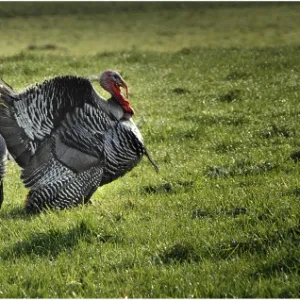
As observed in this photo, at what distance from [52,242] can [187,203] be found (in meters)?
1.76

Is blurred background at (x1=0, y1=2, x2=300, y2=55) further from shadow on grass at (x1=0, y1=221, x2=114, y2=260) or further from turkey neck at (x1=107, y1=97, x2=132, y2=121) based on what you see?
shadow on grass at (x1=0, y1=221, x2=114, y2=260)

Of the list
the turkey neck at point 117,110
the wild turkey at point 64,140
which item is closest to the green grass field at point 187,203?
the wild turkey at point 64,140

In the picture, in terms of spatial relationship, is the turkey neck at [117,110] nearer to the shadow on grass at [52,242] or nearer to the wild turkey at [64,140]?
the wild turkey at [64,140]

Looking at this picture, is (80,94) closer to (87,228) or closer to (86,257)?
(87,228)

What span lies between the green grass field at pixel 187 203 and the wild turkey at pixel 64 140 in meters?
0.37

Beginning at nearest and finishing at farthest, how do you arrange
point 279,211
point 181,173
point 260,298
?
1. point 260,298
2. point 279,211
3. point 181,173

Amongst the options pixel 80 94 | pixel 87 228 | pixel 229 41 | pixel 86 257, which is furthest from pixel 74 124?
pixel 229 41

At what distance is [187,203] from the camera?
8086 mm

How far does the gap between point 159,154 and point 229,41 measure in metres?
22.4

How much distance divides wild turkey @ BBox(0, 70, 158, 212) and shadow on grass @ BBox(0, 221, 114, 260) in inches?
50.4

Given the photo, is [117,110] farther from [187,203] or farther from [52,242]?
[52,242]

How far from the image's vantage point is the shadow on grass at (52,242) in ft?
22.5

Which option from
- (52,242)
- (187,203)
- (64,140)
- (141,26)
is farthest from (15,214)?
(141,26)

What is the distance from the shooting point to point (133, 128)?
893 cm
